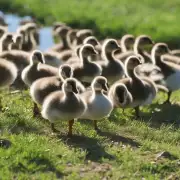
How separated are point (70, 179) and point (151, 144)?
1.81 metres

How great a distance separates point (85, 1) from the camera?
2388cm

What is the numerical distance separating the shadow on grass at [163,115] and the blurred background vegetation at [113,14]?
23.3 ft

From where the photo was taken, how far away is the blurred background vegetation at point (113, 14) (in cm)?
1953

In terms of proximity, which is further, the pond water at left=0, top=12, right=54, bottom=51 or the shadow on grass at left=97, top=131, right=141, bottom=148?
the pond water at left=0, top=12, right=54, bottom=51

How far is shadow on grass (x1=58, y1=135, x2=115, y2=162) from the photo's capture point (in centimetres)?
836

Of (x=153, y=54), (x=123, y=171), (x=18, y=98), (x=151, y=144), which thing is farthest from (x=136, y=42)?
(x=123, y=171)

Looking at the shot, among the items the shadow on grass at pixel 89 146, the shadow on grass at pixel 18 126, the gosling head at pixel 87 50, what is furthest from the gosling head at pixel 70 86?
the gosling head at pixel 87 50

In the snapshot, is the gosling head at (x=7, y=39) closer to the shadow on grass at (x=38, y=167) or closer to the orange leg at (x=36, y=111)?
the orange leg at (x=36, y=111)

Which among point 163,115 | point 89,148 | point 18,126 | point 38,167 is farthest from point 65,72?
point 38,167

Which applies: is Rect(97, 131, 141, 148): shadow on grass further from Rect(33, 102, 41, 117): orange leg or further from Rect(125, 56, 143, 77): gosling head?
Rect(125, 56, 143, 77): gosling head

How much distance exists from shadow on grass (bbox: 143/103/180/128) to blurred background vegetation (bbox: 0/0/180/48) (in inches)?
280

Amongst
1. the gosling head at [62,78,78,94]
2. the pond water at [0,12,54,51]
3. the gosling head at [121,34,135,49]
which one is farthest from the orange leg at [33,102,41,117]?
the pond water at [0,12,54,51]

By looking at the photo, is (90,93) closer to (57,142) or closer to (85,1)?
(57,142)

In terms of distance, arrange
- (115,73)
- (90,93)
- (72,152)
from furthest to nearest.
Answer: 1. (115,73)
2. (90,93)
3. (72,152)
